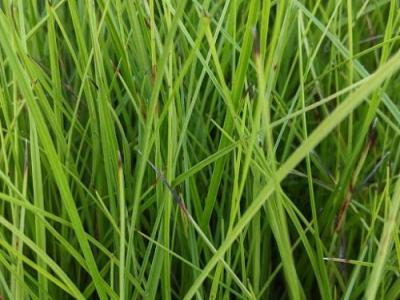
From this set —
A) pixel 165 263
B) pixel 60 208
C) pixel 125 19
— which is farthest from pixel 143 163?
pixel 125 19

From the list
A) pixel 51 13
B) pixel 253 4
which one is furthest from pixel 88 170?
pixel 253 4

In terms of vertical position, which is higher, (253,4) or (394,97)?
(253,4)

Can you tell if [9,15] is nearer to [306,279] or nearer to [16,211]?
[16,211]

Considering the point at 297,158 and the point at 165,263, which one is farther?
the point at 165,263

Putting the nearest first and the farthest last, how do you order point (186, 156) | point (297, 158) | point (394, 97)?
1. point (297, 158)
2. point (186, 156)
3. point (394, 97)

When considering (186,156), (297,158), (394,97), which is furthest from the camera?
(394,97)

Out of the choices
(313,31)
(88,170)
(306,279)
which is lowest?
(306,279)
